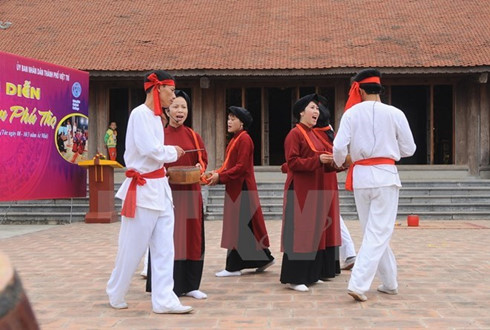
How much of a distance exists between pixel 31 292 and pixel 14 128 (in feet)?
19.1

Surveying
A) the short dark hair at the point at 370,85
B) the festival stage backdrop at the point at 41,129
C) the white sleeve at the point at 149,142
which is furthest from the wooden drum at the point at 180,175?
the festival stage backdrop at the point at 41,129

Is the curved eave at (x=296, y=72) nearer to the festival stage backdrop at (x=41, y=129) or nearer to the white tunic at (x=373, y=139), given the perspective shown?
the festival stage backdrop at (x=41, y=129)

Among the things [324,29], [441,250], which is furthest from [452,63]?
[441,250]

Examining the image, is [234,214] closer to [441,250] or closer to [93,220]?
[441,250]

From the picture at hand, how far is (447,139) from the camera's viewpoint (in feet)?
50.1

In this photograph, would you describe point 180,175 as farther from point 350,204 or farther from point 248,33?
point 248,33

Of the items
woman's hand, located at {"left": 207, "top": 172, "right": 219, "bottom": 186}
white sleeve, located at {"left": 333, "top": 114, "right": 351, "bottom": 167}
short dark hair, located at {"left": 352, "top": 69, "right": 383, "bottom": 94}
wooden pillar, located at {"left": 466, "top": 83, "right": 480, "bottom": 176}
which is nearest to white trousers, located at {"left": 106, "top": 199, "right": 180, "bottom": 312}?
woman's hand, located at {"left": 207, "top": 172, "right": 219, "bottom": 186}

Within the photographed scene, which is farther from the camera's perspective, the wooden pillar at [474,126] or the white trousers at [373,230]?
the wooden pillar at [474,126]

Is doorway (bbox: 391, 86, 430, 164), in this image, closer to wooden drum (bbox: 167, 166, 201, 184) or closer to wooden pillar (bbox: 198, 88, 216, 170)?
wooden pillar (bbox: 198, 88, 216, 170)

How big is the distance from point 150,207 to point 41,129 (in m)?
7.39

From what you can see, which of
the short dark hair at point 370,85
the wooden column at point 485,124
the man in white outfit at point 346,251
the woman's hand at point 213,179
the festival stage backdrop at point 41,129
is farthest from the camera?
the wooden column at point 485,124

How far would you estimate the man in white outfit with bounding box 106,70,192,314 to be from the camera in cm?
441

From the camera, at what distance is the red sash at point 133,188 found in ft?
14.5

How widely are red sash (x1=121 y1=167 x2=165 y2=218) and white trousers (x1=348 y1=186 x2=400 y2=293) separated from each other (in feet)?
5.43
